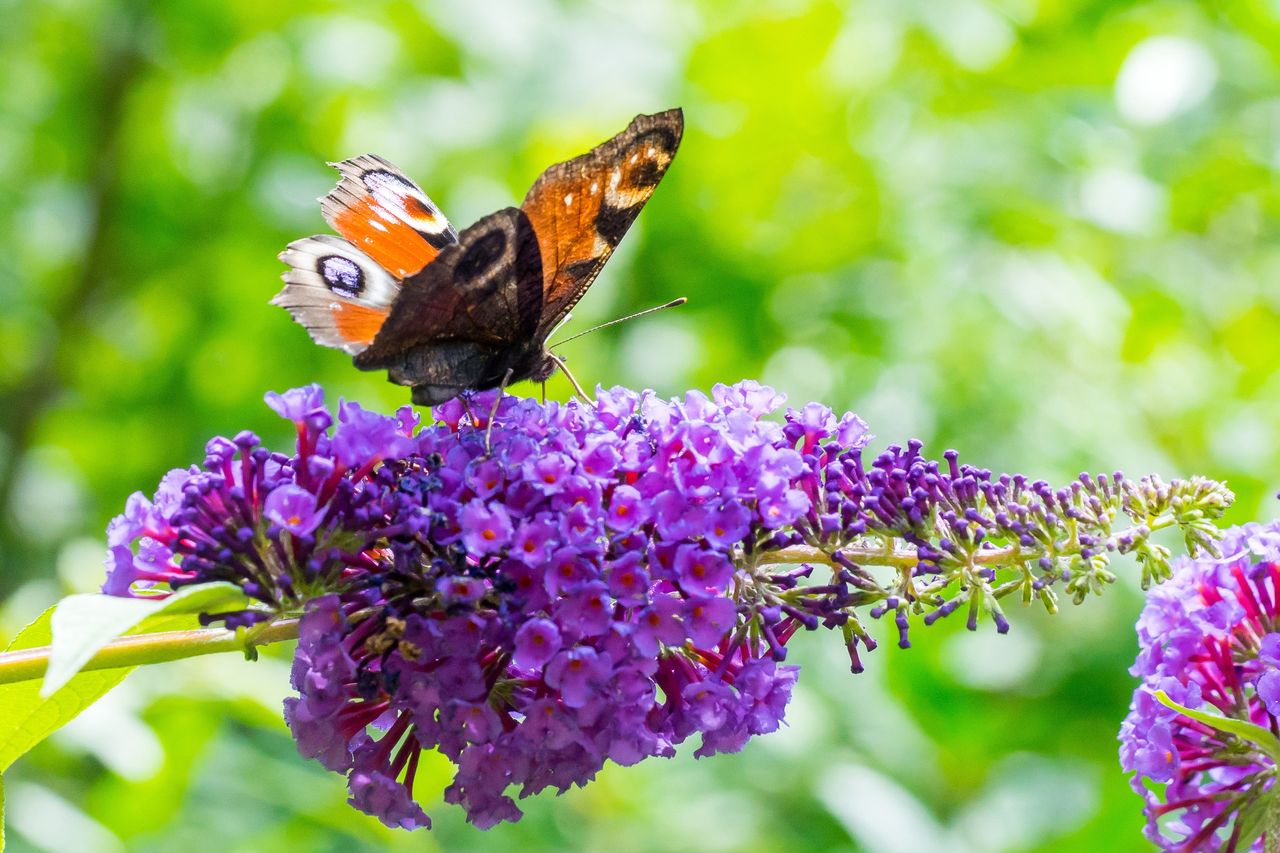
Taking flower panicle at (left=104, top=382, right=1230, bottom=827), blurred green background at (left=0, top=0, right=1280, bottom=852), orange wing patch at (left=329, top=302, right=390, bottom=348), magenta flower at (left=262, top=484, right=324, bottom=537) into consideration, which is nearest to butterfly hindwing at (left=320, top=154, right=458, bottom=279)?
orange wing patch at (left=329, top=302, right=390, bottom=348)

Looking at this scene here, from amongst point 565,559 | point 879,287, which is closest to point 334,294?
point 565,559

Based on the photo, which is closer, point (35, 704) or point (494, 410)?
point (35, 704)

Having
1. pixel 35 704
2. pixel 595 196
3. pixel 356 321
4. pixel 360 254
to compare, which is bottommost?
pixel 35 704

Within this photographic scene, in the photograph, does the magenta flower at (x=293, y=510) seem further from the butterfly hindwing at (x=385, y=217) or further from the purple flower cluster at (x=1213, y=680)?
the purple flower cluster at (x=1213, y=680)

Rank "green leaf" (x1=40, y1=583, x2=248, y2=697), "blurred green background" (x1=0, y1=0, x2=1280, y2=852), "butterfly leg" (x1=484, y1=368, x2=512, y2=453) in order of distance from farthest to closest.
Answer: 1. "blurred green background" (x1=0, y1=0, x2=1280, y2=852)
2. "butterfly leg" (x1=484, y1=368, x2=512, y2=453)
3. "green leaf" (x1=40, y1=583, x2=248, y2=697)

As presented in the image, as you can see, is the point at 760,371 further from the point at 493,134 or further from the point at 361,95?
the point at 361,95

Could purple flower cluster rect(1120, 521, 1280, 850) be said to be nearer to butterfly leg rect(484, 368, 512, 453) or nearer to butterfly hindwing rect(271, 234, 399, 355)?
butterfly leg rect(484, 368, 512, 453)

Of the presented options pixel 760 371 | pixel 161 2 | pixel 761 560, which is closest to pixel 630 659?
pixel 761 560

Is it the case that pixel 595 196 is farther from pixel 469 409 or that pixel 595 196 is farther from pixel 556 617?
pixel 556 617
